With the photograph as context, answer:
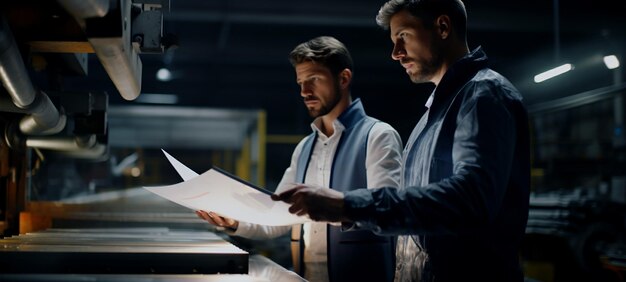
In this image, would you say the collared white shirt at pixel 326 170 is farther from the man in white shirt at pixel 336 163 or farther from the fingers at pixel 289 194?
the fingers at pixel 289 194

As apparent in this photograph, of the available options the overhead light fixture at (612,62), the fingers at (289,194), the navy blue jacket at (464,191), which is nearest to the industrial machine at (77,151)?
the fingers at (289,194)

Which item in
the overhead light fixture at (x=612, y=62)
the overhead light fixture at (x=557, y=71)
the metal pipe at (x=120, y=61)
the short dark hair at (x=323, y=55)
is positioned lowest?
the metal pipe at (x=120, y=61)

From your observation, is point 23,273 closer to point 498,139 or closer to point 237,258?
point 237,258

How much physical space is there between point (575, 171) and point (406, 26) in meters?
7.45

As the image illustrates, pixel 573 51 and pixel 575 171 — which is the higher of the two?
pixel 573 51

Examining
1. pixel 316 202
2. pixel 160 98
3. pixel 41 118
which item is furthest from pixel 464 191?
pixel 160 98

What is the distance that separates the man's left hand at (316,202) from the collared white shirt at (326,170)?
0.67 meters

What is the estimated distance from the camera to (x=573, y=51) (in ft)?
28.0

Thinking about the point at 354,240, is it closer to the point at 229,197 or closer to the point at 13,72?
the point at 229,197

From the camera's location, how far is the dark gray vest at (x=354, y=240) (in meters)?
1.96

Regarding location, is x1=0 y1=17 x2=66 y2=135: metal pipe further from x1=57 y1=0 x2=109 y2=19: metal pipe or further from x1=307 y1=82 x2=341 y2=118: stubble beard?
x1=307 y1=82 x2=341 y2=118: stubble beard

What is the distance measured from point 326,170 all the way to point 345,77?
0.33 m

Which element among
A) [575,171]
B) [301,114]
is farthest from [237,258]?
[301,114]

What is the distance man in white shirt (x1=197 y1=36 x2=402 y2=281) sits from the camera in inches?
77.1
